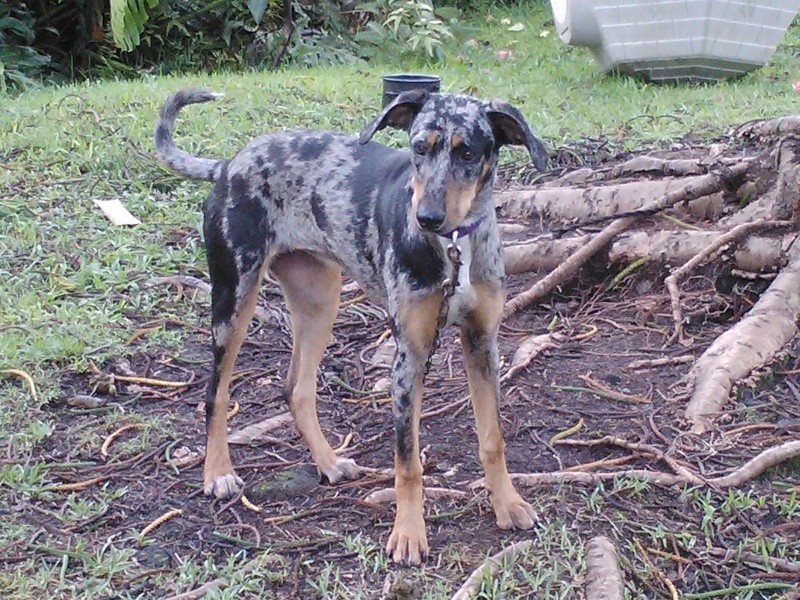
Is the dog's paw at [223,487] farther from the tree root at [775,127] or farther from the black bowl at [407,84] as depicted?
the black bowl at [407,84]

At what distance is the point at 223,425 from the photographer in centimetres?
436

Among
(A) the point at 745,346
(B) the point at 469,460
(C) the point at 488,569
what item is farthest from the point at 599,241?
(C) the point at 488,569

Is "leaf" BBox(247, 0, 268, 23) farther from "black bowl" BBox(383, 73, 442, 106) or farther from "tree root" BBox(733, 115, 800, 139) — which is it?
"tree root" BBox(733, 115, 800, 139)

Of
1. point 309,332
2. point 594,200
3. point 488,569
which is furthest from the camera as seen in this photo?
point 594,200

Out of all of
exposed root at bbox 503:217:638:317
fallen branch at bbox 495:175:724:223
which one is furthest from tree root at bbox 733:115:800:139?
exposed root at bbox 503:217:638:317

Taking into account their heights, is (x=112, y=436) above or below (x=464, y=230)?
below

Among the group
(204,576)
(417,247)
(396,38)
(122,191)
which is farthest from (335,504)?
(396,38)

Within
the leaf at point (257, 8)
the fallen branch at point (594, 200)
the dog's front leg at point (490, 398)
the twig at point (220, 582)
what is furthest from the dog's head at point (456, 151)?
the leaf at point (257, 8)

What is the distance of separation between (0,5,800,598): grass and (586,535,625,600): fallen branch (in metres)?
0.07

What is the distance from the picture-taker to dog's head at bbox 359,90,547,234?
137 inches

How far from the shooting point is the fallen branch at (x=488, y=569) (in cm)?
346

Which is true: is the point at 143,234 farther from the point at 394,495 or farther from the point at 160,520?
the point at 394,495

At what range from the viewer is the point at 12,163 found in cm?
767

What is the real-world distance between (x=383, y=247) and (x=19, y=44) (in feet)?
29.2
